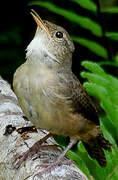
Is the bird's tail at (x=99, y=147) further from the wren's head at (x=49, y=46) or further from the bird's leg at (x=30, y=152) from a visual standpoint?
the wren's head at (x=49, y=46)

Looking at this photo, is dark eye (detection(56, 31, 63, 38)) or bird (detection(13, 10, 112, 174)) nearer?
bird (detection(13, 10, 112, 174))

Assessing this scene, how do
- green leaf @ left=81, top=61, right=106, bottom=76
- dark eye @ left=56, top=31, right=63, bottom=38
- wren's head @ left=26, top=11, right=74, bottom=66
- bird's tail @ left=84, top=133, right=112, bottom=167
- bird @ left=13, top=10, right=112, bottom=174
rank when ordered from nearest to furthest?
bird @ left=13, top=10, right=112, bottom=174 → wren's head @ left=26, top=11, right=74, bottom=66 → dark eye @ left=56, top=31, right=63, bottom=38 → bird's tail @ left=84, top=133, right=112, bottom=167 → green leaf @ left=81, top=61, right=106, bottom=76

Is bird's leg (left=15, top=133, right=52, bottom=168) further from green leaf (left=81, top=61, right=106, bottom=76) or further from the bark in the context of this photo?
green leaf (left=81, top=61, right=106, bottom=76)

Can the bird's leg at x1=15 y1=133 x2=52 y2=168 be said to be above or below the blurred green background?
above

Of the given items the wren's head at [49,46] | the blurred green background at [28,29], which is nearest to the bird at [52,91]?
the wren's head at [49,46]

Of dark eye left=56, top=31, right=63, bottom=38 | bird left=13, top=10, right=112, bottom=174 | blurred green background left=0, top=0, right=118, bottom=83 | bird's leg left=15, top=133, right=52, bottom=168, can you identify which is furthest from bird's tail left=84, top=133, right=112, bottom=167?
blurred green background left=0, top=0, right=118, bottom=83

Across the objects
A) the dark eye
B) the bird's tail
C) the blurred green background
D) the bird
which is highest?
the dark eye

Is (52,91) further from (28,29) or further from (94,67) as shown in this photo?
(28,29)
